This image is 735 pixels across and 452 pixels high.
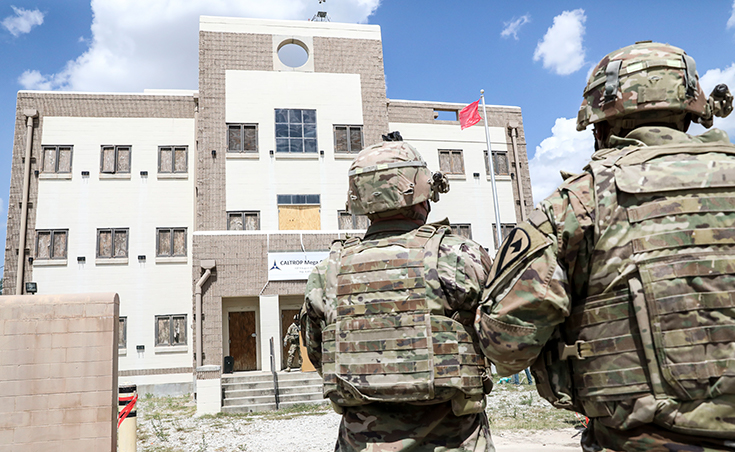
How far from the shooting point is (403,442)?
10.2 feet

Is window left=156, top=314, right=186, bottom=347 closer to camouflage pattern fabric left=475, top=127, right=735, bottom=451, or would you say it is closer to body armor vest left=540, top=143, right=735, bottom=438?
camouflage pattern fabric left=475, top=127, right=735, bottom=451

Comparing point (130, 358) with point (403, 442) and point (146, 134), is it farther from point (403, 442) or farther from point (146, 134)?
point (403, 442)

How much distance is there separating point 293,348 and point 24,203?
12.1m

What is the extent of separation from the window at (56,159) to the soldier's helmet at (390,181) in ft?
71.9

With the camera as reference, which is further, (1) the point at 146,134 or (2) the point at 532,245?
(1) the point at 146,134

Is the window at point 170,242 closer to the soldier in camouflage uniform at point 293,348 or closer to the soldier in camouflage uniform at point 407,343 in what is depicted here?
the soldier in camouflage uniform at point 293,348

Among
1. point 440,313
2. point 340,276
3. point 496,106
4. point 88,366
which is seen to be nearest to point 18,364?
point 88,366

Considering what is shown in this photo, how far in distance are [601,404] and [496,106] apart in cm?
2488

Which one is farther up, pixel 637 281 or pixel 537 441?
pixel 637 281

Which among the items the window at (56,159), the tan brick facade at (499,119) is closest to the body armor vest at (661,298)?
the tan brick facade at (499,119)

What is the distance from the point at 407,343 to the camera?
124 inches

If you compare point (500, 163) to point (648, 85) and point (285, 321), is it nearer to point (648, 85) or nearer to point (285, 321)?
point (285, 321)

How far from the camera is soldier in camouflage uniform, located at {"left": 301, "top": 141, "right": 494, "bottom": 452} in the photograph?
3.10 metres

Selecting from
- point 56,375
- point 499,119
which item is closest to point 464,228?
point 499,119
